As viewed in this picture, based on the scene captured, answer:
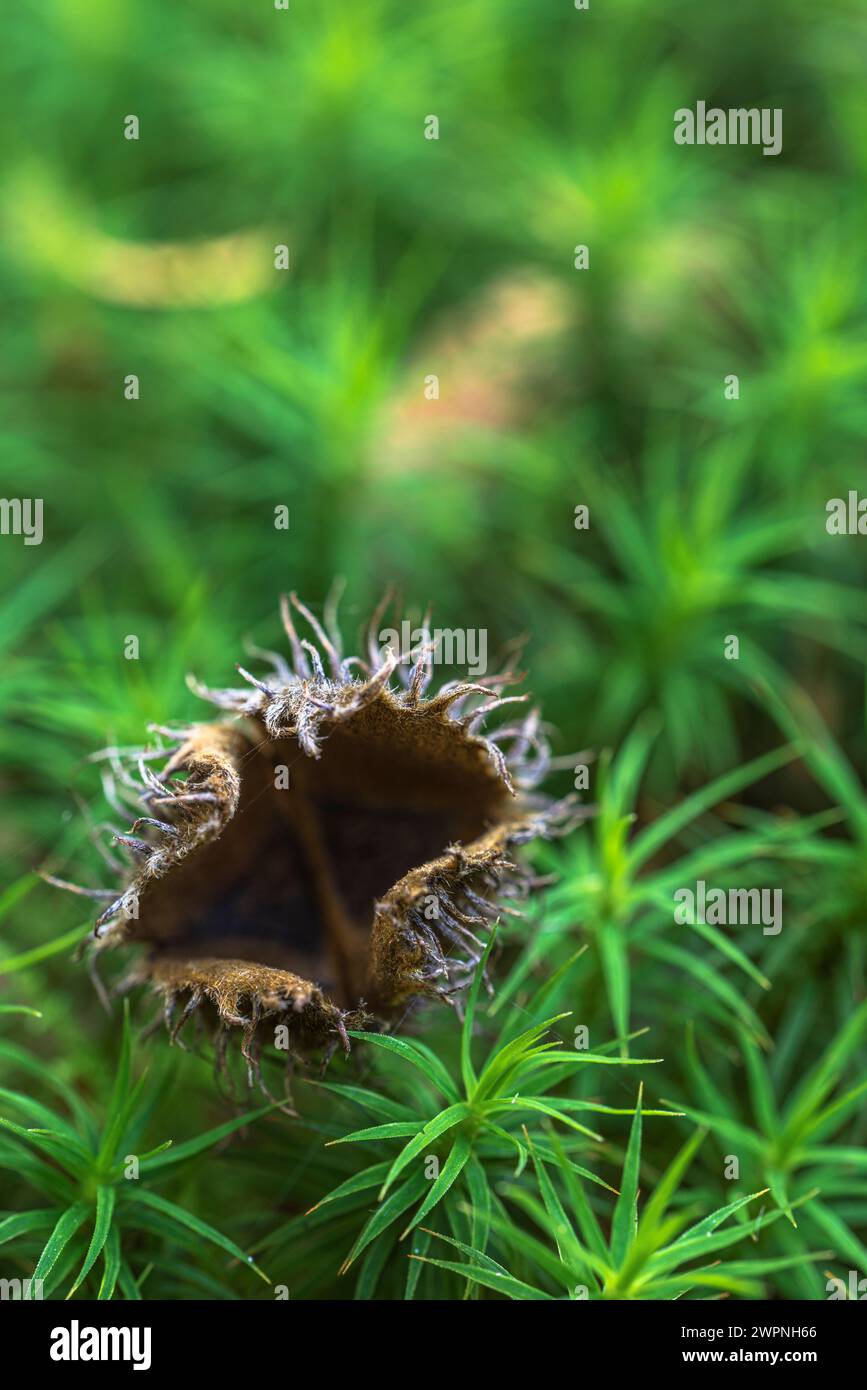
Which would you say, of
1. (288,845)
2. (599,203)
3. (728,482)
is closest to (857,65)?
(599,203)

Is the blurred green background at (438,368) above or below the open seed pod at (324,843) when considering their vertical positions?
above

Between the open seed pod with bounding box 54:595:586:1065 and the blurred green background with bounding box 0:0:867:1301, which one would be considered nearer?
the open seed pod with bounding box 54:595:586:1065

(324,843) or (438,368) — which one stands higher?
(438,368)

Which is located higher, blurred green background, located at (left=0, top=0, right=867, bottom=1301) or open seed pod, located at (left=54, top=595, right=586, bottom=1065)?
blurred green background, located at (left=0, top=0, right=867, bottom=1301)

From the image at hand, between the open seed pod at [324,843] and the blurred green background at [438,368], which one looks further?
the blurred green background at [438,368]
